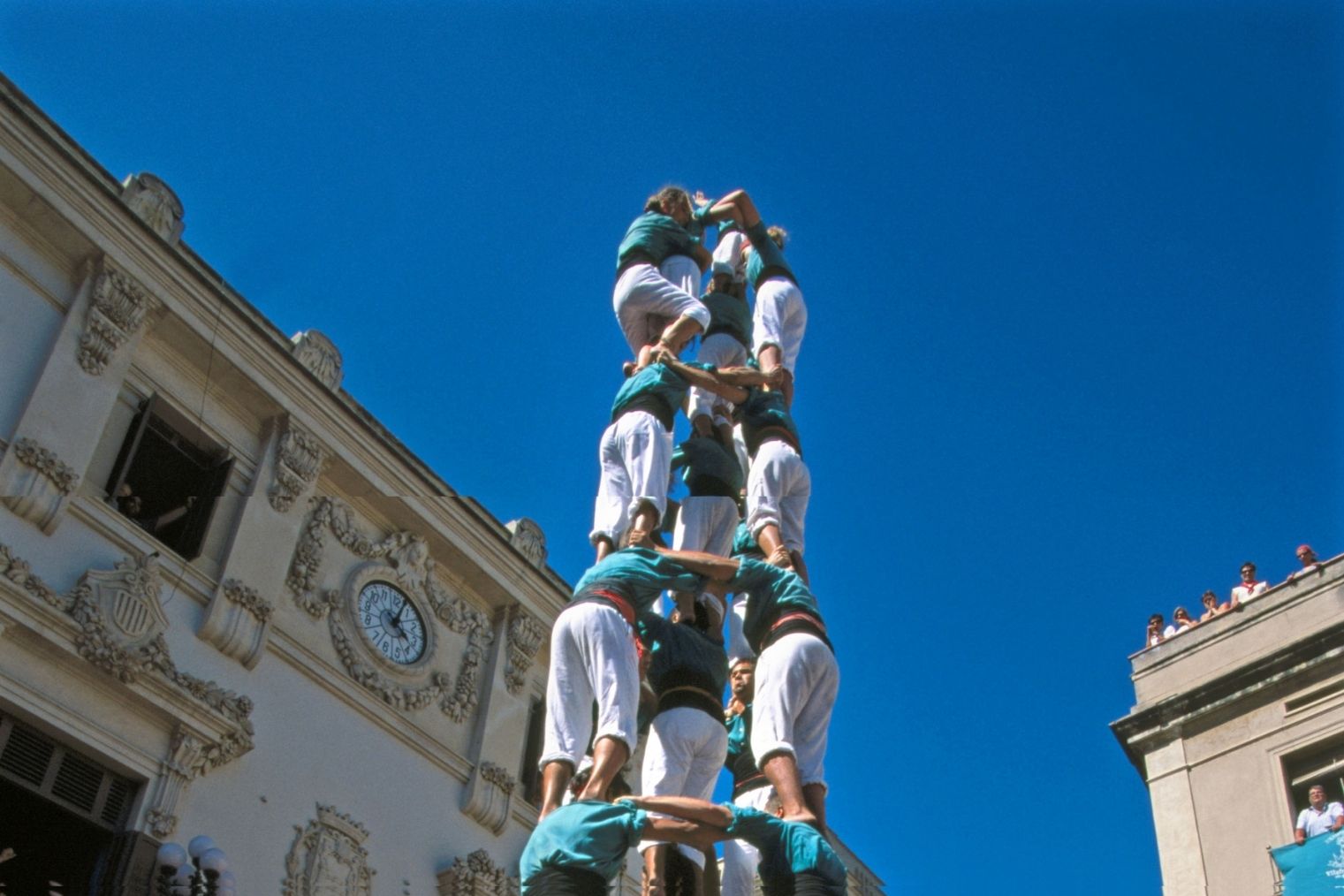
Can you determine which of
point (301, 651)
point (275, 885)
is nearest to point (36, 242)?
point (301, 651)

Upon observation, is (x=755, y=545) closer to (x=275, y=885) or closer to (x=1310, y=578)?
(x=275, y=885)

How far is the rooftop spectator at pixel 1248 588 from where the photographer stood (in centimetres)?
1978

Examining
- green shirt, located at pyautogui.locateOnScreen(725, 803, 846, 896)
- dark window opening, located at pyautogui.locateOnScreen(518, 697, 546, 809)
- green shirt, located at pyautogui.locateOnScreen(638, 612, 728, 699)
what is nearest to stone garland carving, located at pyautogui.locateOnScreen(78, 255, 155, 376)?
dark window opening, located at pyautogui.locateOnScreen(518, 697, 546, 809)

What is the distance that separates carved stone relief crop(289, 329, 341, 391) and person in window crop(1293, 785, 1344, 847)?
12.8 m

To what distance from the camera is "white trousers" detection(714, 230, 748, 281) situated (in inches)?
384

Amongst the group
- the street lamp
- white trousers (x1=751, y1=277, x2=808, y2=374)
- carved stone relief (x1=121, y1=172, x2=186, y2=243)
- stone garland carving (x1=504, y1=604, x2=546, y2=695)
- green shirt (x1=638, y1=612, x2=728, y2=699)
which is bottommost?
green shirt (x1=638, y1=612, x2=728, y2=699)

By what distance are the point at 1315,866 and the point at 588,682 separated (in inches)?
526

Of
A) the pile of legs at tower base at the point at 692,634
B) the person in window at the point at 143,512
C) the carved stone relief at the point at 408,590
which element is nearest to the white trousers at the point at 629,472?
the pile of legs at tower base at the point at 692,634

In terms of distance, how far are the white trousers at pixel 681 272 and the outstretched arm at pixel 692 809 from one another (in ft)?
13.2

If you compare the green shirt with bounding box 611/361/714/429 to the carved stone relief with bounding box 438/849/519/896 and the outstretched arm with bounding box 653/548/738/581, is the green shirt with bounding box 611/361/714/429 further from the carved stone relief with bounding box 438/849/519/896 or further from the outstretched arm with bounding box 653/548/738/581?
the carved stone relief with bounding box 438/849/519/896

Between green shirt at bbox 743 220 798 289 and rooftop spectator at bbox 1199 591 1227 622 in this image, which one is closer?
green shirt at bbox 743 220 798 289

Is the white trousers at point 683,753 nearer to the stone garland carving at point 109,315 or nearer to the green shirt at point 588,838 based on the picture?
the green shirt at point 588,838

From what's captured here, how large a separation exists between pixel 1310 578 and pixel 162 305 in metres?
15.0

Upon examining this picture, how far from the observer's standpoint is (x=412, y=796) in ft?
54.5
